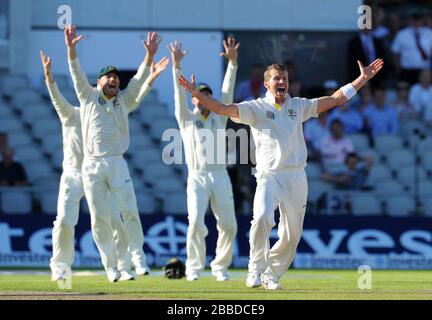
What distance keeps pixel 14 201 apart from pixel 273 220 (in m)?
8.08

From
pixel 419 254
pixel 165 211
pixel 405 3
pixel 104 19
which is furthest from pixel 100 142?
pixel 405 3

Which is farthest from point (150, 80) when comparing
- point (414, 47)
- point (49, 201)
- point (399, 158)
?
point (414, 47)

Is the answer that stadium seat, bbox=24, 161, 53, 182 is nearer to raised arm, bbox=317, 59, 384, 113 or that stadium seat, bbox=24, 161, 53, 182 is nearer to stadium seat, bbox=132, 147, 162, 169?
stadium seat, bbox=132, 147, 162, 169

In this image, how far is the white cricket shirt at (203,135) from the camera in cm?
1566

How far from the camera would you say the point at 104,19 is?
22859 mm

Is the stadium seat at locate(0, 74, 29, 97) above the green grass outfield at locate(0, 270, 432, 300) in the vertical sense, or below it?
above

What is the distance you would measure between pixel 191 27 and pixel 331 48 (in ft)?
8.78

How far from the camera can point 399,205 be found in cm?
2066

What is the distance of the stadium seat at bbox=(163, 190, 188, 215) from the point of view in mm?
20188

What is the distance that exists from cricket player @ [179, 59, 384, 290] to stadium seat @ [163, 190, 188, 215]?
287 inches

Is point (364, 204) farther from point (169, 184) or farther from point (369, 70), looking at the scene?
point (369, 70)

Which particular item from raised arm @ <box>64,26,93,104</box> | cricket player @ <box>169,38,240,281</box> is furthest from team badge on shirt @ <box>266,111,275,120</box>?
cricket player @ <box>169,38,240,281</box>

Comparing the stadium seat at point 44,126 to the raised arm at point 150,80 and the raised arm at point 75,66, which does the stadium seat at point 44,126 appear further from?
the raised arm at point 75,66

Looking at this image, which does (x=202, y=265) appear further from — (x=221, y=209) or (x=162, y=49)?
(x=162, y=49)
